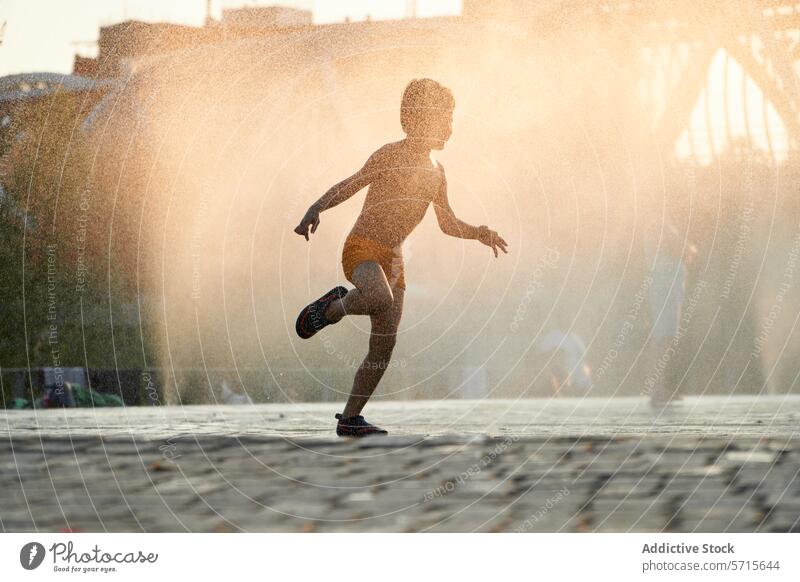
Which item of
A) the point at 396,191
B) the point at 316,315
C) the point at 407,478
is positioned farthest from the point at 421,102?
the point at 407,478

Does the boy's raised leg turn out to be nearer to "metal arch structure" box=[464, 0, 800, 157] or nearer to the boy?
the boy

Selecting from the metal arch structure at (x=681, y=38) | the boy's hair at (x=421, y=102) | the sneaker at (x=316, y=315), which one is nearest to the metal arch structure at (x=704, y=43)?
the metal arch structure at (x=681, y=38)

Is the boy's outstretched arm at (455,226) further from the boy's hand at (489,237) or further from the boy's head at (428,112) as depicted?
the boy's head at (428,112)

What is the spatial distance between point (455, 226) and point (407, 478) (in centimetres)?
138

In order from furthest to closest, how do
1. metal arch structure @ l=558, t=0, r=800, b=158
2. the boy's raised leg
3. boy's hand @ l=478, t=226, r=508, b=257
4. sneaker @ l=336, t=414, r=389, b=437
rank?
metal arch structure @ l=558, t=0, r=800, b=158 → sneaker @ l=336, t=414, r=389, b=437 → boy's hand @ l=478, t=226, r=508, b=257 → the boy's raised leg

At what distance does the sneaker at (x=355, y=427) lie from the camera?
255 inches

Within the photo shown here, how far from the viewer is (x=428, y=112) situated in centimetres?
642

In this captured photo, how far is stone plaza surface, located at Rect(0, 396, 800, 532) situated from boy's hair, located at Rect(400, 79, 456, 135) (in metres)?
1.72

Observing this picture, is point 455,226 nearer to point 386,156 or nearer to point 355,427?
point 386,156

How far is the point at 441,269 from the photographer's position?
736 centimetres

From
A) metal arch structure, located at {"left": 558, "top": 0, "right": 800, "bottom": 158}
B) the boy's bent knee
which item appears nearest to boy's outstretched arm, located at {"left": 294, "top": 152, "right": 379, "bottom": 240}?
the boy's bent knee

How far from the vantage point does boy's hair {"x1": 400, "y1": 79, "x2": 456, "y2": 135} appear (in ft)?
21.0

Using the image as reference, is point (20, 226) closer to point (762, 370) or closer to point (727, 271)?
point (727, 271)

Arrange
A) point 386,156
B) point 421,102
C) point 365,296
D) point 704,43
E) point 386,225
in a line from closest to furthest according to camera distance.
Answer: point 365,296
point 386,225
point 386,156
point 421,102
point 704,43
